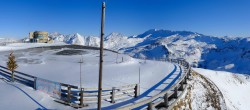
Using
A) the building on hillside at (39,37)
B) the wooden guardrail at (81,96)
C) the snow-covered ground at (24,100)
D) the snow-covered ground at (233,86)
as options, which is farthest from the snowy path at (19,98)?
the building on hillside at (39,37)

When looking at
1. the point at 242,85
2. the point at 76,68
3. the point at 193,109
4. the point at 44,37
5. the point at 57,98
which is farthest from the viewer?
the point at 44,37

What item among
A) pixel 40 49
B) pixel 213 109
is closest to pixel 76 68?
pixel 213 109

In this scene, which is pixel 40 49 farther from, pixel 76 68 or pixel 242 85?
pixel 242 85

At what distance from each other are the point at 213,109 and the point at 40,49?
182ft

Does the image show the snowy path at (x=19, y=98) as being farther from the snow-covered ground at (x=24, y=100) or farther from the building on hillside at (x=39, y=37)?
the building on hillside at (x=39, y=37)

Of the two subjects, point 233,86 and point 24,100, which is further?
point 233,86

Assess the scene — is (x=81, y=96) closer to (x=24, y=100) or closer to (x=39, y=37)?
(x=24, y=100)

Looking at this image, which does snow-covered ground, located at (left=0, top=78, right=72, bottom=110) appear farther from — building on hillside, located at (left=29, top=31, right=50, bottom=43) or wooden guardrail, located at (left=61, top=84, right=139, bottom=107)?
building on hillside, located at (left=29, top=31, right=50, bottom=43)

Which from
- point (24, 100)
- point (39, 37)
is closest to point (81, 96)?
point (24, 100)

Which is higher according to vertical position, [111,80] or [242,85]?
[111,80]

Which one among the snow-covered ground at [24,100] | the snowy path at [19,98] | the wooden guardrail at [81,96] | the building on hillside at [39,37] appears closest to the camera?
the snow-covered ground at [24,100]

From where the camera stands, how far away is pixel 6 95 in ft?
67.3

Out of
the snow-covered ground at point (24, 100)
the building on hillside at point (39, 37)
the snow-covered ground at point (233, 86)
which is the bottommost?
the snow-covered ground at point (233, 86)

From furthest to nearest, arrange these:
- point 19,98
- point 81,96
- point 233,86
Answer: point 233,86 < point 19,98 < point 81,96
